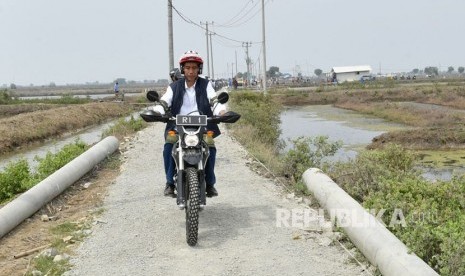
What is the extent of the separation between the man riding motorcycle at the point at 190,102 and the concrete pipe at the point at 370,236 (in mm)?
1437

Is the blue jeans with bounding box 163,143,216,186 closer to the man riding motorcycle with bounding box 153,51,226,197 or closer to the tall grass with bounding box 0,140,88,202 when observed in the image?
the man riding motorcycle with bounding box 153,51,226,197

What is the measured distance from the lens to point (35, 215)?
6957mm

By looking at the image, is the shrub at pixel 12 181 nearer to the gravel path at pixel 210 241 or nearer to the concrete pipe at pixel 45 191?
the concrete pipe at pixel 45 191

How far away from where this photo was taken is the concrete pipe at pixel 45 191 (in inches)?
247

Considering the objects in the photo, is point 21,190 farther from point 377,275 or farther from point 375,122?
point 375,122

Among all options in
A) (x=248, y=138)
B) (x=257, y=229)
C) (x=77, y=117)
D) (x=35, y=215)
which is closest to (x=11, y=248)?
(x=35, y=215)

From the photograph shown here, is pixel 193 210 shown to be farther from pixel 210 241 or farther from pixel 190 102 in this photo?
pixel 190 102

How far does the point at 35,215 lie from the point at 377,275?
4431 mm

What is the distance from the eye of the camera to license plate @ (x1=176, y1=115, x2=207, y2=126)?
542cm

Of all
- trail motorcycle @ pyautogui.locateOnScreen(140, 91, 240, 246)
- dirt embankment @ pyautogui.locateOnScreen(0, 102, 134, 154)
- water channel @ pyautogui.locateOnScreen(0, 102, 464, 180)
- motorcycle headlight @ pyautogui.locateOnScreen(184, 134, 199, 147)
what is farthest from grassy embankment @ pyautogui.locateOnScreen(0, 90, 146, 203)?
motorcycle headlight @ pyautogui.locateOnScreen(184, 134, 199, 147)

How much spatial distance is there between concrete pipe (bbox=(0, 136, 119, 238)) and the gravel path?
0.79 meters

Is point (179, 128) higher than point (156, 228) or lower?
higher

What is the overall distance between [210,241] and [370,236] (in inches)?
62.9

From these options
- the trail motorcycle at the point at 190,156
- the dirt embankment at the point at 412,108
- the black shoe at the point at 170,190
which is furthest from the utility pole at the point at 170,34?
the trail motorcycle at the point at 190,156
